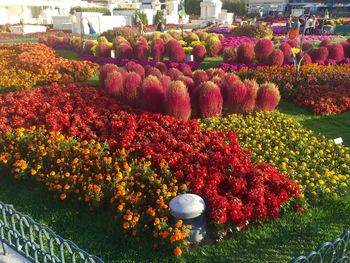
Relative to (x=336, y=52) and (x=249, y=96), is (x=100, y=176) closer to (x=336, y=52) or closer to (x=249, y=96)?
(x=249, y=96)

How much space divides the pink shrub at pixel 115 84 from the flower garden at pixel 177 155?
0.02 meters

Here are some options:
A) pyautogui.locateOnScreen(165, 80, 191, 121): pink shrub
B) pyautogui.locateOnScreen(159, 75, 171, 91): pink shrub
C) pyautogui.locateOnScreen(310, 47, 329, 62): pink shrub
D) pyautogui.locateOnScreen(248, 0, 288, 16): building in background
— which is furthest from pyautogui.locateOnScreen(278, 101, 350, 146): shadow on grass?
pyautogui.locateOnScreen(248, 0, 288, 16): building in background

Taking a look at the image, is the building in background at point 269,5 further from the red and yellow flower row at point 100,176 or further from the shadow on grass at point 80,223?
the shadow on grass at point 80,223

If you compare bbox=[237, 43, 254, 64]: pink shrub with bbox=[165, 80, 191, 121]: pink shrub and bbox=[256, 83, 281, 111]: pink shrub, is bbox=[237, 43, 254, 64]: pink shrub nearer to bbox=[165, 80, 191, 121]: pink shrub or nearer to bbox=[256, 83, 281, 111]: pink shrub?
bbox=[256, 83, 281, 111]: pink shrub

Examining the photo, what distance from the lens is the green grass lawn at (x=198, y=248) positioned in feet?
11.4

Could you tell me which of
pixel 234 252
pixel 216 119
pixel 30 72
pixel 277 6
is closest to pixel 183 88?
pixel 216 119

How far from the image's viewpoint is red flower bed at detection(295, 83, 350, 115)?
7.48 m

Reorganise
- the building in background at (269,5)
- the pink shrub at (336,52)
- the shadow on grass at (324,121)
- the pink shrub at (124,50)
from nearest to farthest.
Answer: the shadow on grass at (324,121)
the pink shrub at (336,52)
the pink shrub at (124,50)
the building in background at (269,5)


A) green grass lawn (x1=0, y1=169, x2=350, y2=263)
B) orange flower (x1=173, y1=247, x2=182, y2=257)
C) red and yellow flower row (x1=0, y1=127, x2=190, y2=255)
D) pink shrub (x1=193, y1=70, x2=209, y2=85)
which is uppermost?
pink shrub (x1=193, y1=70, x2=209, y2=85)

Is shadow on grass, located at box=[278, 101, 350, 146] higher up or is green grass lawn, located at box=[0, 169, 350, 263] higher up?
shadow on grass, located at box=[278, 101, 350, 146]

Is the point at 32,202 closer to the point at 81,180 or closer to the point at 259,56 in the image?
the point at 81,180

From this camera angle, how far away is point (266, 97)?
6898mm

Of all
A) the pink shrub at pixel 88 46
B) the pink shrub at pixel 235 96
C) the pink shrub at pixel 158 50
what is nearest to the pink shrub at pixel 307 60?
the pink shrub at pixel 158 50

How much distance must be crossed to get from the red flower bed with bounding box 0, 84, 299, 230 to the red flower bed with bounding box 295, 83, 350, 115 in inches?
122
